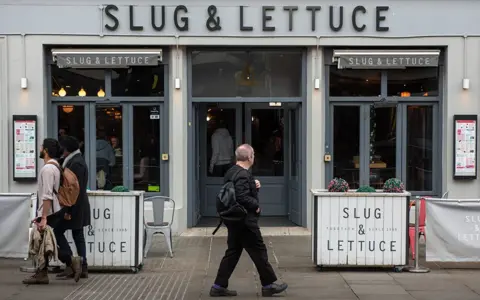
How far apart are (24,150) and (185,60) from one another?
335 centimetres

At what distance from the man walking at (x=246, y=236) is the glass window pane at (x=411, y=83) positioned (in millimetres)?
5491

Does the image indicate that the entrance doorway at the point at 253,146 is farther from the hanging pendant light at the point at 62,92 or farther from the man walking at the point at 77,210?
the man walking at the point at 77,210

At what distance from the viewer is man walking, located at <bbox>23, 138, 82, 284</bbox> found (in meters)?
7.56

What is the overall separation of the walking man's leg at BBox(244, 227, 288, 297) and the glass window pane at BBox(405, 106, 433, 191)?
18.2 feet

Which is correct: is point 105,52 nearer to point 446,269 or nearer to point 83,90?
point 83,90

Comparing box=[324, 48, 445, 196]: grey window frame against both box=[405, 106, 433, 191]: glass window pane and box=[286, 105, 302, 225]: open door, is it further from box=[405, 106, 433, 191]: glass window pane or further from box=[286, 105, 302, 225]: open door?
box=[286, 105, 302, 225]: open door

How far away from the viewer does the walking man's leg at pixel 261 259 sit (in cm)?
716

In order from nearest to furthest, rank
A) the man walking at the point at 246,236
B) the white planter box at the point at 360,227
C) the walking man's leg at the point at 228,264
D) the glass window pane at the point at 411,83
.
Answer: the man walking at the point at 246,236 < the walking man's leg at the point at 228,264 < the white planter box at the point at 360,227 < the glass window pane at the point at 411,83

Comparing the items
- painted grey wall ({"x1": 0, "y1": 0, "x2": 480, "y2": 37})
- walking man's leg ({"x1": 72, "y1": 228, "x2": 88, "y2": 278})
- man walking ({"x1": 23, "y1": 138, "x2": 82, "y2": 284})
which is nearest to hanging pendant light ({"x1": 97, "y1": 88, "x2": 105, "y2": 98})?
painted grey wall ({"x1": 0, "y1": 0, "x2": 480, "y2": 37})

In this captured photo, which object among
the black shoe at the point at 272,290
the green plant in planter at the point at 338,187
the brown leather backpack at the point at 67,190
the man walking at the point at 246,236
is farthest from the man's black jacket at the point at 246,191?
the brown leather backpack at the point at 67,190

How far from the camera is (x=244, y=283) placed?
7977 millimetres

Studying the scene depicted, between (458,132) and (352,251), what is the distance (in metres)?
4.25

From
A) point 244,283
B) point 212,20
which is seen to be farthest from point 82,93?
point 244,283

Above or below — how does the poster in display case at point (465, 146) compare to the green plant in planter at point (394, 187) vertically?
above
